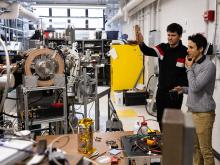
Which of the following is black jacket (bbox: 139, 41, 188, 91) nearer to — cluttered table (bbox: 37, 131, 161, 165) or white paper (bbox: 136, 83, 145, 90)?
cluttered table (bbox: 37, 131, 161, 165)

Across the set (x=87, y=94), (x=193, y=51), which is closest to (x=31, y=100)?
(x=87, y=94)

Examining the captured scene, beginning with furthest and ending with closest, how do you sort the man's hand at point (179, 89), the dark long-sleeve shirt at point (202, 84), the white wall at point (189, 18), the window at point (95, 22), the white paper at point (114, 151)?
the window at point (95, 22) → the white wall at point (189, 18) → the man's hand at point (179, 89) → the dark long-sleeve shirt at point (202, 84) → the white paper at point (114, 151)

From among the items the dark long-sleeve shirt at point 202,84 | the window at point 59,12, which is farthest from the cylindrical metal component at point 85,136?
the window at point 59,12

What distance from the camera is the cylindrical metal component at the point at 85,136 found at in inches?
59.2

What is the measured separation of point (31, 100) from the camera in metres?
2.96

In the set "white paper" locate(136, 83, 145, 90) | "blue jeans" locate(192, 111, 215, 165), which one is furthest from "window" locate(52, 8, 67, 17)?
"blue jeans" locate(192, 111, 215, 165)

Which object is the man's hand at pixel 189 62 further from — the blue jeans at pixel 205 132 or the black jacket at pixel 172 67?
the blue jeans at pixel 205 132

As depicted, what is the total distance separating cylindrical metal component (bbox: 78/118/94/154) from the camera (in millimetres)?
1503

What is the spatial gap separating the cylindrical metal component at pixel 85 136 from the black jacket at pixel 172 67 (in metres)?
1.29

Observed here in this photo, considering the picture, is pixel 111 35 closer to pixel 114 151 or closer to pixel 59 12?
pixel 59 12

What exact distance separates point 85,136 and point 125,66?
3684 mm

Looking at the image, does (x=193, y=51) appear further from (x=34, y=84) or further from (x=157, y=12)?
(x=157, y=12)

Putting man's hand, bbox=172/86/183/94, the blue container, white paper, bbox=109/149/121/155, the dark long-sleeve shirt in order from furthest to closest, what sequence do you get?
the blue container
man's hand, bbox=172/86/183/94
the dark long-sleeve shirt
white paper, bbox=109/149/121/155

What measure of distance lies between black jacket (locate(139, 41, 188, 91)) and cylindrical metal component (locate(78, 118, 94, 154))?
1286 millimetres
